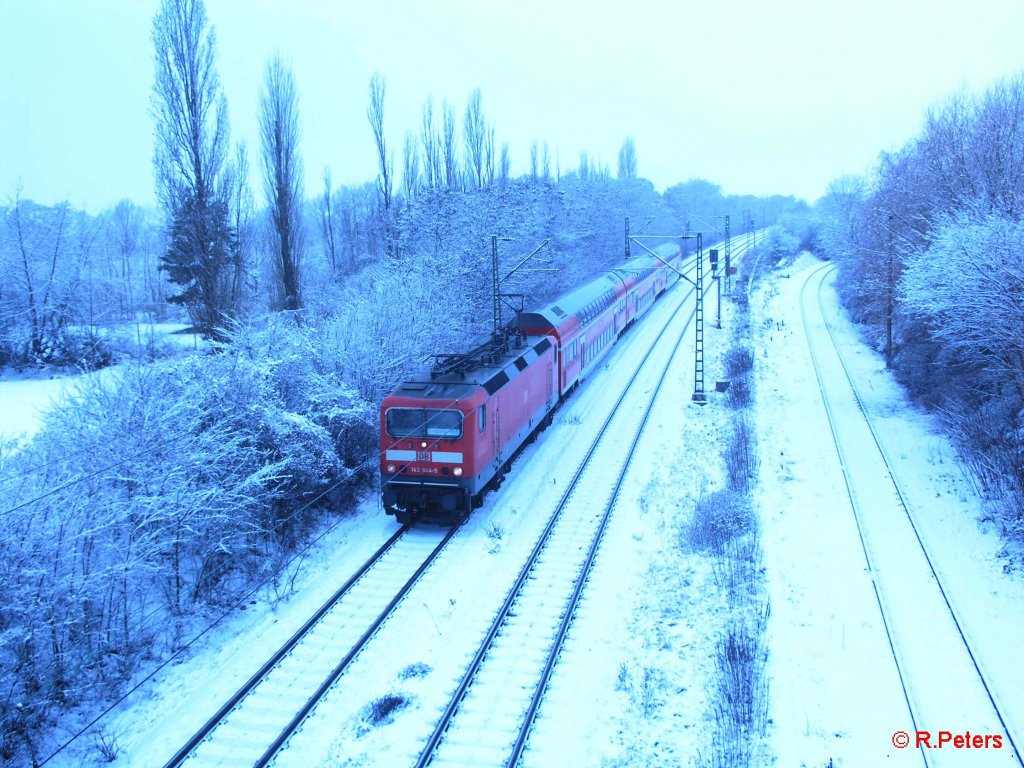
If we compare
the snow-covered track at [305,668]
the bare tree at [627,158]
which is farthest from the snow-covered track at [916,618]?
the bare tree at [627,158]

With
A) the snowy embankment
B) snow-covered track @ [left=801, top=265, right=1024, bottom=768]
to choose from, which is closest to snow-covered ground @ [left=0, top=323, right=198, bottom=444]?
the snowy embankment

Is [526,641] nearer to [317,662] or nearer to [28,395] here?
[317,662]

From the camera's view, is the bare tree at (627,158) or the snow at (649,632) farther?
the bare tree at (627,158)

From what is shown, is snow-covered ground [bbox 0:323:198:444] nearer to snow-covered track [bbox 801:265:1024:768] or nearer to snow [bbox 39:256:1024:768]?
snow [bbox 39:256:1024:768]

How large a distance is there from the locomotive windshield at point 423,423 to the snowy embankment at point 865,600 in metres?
5.88

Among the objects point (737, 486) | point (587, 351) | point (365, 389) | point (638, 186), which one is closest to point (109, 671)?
point (365, 389)

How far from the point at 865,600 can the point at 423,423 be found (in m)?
7.76

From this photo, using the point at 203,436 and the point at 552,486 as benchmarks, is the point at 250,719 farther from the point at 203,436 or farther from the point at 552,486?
the point at 552,486

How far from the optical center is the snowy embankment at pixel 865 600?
8.01 meters

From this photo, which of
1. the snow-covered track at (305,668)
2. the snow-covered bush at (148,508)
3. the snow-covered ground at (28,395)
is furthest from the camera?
the snow-covered ground at (28,395)

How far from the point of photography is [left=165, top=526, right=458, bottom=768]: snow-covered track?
8.01 m

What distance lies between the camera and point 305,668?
9.50m

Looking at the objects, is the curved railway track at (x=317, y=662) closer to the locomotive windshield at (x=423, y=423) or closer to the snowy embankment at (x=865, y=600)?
the locomotive windshield at (x=423, y=423)

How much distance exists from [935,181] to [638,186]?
48.4 meters
